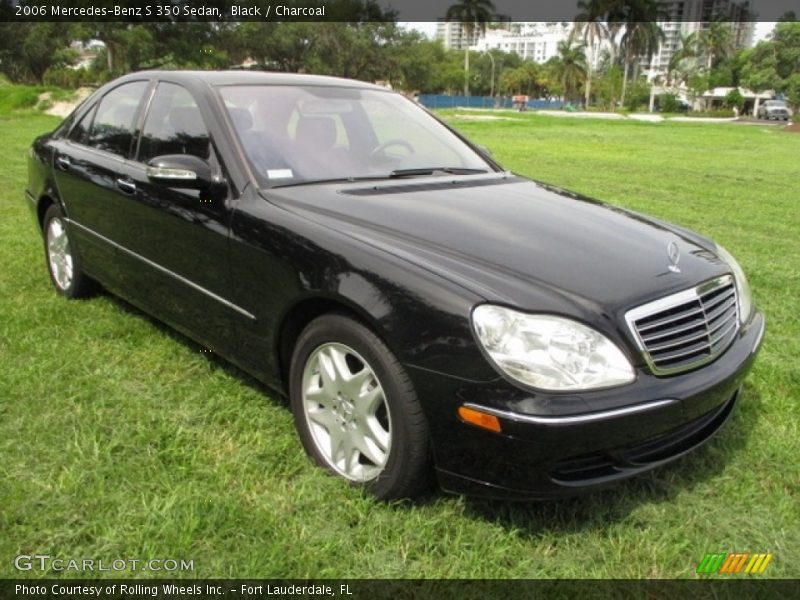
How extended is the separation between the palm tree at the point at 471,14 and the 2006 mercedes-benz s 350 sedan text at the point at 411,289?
82.5 metres

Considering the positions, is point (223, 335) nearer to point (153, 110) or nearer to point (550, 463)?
point (153, 110)

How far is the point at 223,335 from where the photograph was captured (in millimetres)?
3113

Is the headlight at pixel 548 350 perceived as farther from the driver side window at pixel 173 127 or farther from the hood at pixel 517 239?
the driver side window at pixel 173 127

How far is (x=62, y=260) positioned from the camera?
4.62 metres

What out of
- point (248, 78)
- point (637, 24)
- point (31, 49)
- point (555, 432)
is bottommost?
point (555, 432)

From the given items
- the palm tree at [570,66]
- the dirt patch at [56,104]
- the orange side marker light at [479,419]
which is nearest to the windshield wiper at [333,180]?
the orange side marker light at [479,419]

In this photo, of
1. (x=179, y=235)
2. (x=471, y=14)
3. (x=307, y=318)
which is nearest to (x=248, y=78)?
(x=179, y=235)

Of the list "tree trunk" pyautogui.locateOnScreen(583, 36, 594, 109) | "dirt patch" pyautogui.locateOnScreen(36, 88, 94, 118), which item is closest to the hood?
"dirt patch" pyautogui.locateOnScreen(36, 88, 94, 118)

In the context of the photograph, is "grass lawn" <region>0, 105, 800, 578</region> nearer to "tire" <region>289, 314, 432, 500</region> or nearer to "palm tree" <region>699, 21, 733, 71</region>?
"tire" <region>289, 314, 432, 500</region>

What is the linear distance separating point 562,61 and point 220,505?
95571mm

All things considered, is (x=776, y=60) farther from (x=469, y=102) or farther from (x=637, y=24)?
(x=469, y=102)

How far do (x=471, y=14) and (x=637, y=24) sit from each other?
18.7 m

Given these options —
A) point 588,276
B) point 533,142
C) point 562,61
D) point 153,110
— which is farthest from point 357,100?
point 562,61

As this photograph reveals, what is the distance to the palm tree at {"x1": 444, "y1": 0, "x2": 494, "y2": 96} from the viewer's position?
8150 cm
